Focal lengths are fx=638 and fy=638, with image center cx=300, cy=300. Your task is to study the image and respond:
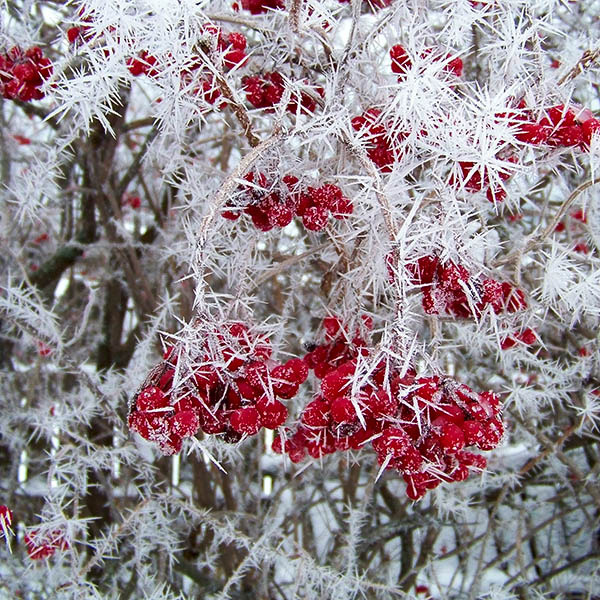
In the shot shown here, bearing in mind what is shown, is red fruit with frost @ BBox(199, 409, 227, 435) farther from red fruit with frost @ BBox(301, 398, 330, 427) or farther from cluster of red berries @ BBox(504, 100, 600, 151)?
cluster of red berries @ BBox(504, 100, 600, 151)

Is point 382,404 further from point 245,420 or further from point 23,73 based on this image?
point 23,73

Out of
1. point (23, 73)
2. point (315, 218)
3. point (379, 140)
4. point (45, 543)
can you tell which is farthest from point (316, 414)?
point (45, 543)

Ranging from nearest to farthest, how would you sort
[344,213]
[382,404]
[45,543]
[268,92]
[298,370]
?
[382,404] < [298,370] < [344,213] < [268,92] < [45,543]

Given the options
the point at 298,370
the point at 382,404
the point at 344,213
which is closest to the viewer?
the point at 382,404

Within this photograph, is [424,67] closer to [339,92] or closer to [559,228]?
[339,92]

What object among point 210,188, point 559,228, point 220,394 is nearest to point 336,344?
point 220,394

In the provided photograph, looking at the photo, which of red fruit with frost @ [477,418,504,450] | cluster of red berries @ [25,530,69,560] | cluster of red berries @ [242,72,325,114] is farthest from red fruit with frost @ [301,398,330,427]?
cluster of red berries @ [25,530,69,560]
